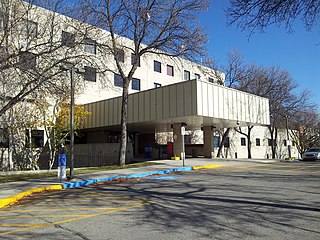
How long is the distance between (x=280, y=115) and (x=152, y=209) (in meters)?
33.9

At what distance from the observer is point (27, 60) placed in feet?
43.1

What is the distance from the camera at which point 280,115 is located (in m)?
37.3

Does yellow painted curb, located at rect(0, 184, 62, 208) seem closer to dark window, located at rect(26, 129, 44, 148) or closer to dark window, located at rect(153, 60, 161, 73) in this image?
dark window, located at rect(26, 129, 44, 148)

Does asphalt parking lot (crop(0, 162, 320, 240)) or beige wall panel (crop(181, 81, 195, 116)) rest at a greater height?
beige wall panel (crop(181, 81, 195, 116))

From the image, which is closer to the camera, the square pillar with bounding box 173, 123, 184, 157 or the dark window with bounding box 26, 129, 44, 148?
the square pillar with bounding box 173, 123, 184, 157

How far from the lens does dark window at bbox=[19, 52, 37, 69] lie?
42.9 feet

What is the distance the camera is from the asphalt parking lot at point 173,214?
5.31m

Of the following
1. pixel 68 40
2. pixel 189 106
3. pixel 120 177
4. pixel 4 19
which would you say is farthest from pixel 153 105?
pixel 4 19

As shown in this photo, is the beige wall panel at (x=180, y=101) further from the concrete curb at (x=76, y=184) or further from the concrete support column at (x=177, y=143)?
the concrete curb at (x=76, y=184)

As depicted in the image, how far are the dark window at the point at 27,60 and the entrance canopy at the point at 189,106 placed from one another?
32.8ft

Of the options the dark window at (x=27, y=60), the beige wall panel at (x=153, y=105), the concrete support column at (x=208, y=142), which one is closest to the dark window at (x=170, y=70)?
the concrete support column at (x=208, y=142)

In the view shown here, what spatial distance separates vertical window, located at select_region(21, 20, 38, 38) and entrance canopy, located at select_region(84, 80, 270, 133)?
9.90 metres

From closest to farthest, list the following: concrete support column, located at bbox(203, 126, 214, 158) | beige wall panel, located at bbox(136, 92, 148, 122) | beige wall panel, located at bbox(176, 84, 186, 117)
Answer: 1. beige wall panel, located at bbox(176, 84, 186, 117)
2. beige wall panel, located at bbox(136, 92, 148, 122)
3. concrete support column, located at bbox(203, 126, 214, 158)

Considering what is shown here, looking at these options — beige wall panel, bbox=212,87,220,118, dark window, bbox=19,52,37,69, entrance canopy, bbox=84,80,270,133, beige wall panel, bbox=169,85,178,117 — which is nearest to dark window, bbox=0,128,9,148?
entrance canopy, bbox=84,80,270,133
